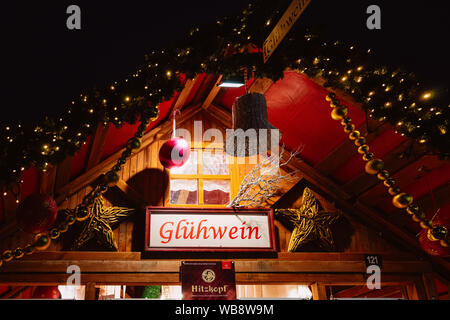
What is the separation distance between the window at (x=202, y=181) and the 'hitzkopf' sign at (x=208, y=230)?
0.87 ft

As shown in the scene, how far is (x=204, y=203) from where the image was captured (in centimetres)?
520

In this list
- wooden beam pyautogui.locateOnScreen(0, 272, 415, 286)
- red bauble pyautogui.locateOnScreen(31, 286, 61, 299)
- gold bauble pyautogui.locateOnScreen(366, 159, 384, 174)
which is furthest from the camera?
red bauble pyautogui.locateOnScreen(31, 286, 61, 299)

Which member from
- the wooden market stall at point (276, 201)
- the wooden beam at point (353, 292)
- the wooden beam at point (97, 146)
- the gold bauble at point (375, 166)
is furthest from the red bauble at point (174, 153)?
the wooden beam at point (353, 292)

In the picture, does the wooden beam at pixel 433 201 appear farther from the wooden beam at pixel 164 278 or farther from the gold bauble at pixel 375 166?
the gold bauble at pixel 375 166

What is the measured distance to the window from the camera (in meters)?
5.22

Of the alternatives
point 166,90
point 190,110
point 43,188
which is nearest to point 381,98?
point 166,90

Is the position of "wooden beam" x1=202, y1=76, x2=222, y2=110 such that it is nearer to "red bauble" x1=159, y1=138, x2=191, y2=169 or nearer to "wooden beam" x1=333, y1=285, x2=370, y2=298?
"red bauble" x1=159, y1=138, x2=191, y2=169

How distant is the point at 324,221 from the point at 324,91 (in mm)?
1805

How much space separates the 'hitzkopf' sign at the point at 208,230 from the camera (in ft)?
15.7

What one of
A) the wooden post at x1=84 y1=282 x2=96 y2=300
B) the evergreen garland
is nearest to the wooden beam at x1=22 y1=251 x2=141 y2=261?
the wooden post at x1=84 y1=282 x2=96 y2=300

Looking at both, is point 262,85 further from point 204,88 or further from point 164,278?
point 164,278

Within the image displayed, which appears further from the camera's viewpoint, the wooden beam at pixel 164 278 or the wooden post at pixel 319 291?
the wooden post at pixel 319 291

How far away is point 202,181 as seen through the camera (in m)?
5.34

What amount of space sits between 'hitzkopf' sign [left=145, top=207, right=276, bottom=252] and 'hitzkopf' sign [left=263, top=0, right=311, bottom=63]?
2684 millimetres
